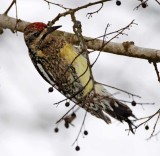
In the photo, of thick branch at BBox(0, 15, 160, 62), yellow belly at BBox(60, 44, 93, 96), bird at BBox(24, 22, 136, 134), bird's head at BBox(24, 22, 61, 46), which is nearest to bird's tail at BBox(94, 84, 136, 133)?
bird at BBox(24, 22, 136, 134)

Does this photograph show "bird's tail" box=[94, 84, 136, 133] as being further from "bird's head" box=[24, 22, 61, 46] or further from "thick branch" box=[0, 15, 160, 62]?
"bird's head" box=[24, 22, 61, 46]

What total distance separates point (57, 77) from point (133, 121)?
0.81m

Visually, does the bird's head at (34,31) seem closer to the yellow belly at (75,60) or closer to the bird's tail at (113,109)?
the yellow belly at (75,60)

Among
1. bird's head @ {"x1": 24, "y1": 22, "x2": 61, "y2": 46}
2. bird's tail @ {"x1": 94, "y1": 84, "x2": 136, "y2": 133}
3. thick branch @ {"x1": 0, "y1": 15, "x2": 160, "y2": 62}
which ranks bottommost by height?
bird's tail @ {"x1": 94, "y1": 84, "x2": 136, "y2": 133}

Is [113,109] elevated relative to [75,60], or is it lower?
lower

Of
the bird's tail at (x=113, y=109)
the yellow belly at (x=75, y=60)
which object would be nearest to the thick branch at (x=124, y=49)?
the yellow belly at (x=75, y=60)

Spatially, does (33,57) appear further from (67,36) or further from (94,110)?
(94,110)

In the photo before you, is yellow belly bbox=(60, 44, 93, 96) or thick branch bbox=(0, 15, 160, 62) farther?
yellow belly bbox=(60, 44, 93, 96)

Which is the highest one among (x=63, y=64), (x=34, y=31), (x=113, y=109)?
(x=34, y=31)

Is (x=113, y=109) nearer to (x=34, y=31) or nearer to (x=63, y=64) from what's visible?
(x=63, y=64)

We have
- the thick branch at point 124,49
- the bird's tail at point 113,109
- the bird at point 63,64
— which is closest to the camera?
the thick branch at point 124,49

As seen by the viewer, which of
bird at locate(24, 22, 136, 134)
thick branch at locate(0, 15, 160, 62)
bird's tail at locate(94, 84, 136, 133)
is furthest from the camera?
bird at locate(24, 22, 136, 134)

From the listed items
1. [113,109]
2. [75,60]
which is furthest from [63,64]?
[113,109]

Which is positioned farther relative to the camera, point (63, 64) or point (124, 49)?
point (63, 64)
